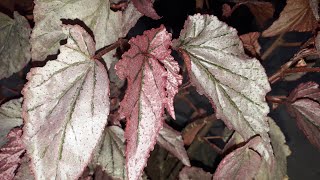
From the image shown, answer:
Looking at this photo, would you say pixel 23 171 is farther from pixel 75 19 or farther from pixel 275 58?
→ pixel 275 58

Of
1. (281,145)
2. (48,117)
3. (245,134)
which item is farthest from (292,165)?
(48,117)

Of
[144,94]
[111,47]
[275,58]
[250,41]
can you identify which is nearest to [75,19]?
[111,47]

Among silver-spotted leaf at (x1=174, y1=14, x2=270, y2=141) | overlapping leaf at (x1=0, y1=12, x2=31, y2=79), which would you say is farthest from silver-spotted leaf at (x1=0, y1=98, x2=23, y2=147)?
silver-spotted leaf at (x1=174, y1=14, x2=270, y2=141)

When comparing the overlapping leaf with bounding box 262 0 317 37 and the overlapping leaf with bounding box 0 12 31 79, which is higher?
the overlapping leaf with bounding box 0 12 31 79

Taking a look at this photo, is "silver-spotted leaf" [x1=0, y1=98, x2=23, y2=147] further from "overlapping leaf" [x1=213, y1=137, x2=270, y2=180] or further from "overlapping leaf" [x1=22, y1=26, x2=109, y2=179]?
"overlapping leaf" [x1=213, y1=137, x2=270, y2=180]

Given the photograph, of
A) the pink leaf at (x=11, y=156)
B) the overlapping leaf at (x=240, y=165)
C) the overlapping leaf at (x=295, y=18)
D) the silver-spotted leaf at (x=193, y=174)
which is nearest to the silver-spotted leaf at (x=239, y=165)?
Answer: the overlapping leaf at (x=240, y=165)

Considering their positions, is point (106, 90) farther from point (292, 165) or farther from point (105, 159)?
point (292, 165)

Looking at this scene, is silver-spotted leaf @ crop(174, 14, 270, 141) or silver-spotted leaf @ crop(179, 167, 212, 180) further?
silver-spotted leaf @ crop(179, 167, 212, 180)
